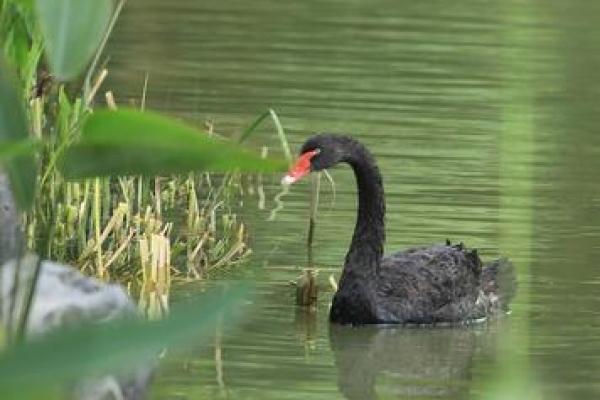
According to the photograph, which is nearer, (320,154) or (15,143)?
(15,143)

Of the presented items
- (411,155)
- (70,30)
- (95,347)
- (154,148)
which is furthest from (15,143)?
(411,155)

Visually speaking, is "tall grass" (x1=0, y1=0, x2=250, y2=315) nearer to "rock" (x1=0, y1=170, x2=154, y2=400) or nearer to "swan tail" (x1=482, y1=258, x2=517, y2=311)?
"swan tail" (x1=482, y1=258, x2=517, y2=311)

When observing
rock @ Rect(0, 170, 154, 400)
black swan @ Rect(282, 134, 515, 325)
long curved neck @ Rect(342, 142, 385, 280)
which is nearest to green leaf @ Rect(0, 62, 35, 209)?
rock @ Rect(0, 170, 154, 400)

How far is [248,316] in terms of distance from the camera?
7.07 m

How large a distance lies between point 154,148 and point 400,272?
576cm

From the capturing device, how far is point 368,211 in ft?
25.8

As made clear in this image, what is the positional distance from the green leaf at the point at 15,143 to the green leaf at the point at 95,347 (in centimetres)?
41

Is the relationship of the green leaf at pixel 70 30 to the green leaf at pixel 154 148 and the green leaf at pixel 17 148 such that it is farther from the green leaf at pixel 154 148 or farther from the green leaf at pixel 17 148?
the green leaf at pixel 17 148

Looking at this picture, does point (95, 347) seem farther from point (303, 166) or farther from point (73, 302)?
point (303, 166)

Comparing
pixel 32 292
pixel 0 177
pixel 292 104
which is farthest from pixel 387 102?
pixel 32 292

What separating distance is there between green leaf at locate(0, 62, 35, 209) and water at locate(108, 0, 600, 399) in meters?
0.57

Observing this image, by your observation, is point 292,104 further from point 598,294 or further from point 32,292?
point 32,292

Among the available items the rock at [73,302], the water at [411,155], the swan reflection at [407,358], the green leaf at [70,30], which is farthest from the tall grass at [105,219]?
the green leaf at [70,30]

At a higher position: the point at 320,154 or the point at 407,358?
the point at 320,154
